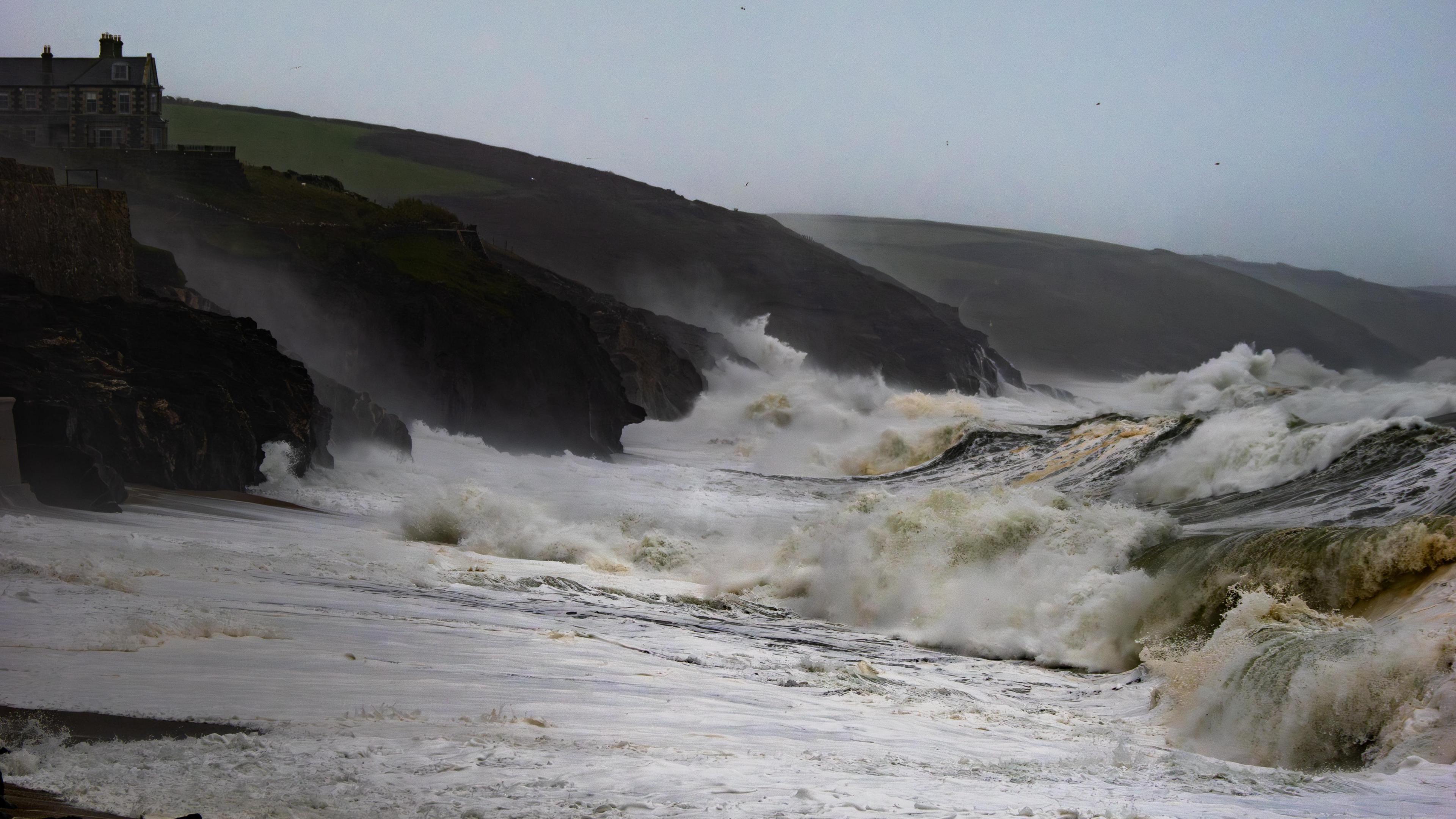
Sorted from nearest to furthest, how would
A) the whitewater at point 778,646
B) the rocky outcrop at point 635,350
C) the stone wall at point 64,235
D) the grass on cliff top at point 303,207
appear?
the whitewater at point 778,646
the stone wall at point 64,235
the grass on cliff top at point 303,207
the rocky outcrop at point 635,350

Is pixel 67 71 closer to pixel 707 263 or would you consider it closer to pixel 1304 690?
pixel 1304 690

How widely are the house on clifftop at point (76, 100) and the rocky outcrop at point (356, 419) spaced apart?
53.0 ft

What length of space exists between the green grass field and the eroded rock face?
58.6 m

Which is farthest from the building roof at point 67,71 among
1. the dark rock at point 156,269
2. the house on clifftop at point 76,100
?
the dark rock at point 156,269

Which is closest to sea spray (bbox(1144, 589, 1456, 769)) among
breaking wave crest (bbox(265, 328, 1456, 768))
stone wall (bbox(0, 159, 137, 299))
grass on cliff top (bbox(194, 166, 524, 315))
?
breaking wave crest (bbox(265, 328, 1456, 768))

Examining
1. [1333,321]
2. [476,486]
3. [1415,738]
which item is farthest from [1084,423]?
[1333,321]

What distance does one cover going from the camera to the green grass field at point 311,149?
8888cm

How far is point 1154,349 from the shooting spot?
398 feet

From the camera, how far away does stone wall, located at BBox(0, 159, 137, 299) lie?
2086 cm

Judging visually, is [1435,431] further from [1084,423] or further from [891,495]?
[1084,423]

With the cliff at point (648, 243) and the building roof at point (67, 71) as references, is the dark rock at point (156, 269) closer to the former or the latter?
the building roof at point (67, 71)

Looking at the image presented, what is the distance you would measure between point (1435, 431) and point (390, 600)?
16.5 m

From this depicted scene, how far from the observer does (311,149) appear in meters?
101

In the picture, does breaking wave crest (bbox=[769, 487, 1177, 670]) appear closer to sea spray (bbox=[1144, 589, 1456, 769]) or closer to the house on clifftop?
sea spray (bbox=[1144, 589, 1456, 769])
